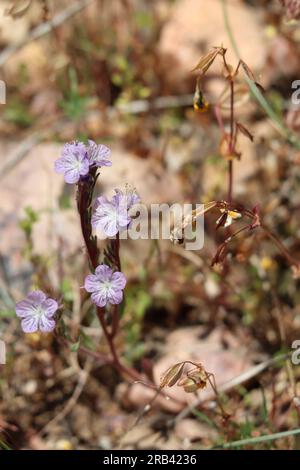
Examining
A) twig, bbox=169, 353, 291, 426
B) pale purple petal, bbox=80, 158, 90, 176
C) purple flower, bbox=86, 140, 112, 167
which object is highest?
purple flower, bbox=86, 140, 112, 167

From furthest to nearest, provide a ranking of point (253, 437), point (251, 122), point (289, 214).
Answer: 1. point (251, 122)
2. point (289, 214)
3. point (253, 437)

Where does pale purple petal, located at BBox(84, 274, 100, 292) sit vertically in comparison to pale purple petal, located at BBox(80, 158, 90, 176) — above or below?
below

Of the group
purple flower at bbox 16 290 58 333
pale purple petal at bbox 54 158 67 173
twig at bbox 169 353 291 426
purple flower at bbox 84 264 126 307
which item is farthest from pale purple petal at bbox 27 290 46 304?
twig at bbox 169 353 291 426

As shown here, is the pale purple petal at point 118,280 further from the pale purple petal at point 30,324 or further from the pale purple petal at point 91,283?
the pale purple petal at point 30,324

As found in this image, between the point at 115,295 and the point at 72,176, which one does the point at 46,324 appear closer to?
the point at 115,295


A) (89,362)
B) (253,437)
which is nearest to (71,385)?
(89,362)

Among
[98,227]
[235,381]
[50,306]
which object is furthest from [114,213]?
[235,381]

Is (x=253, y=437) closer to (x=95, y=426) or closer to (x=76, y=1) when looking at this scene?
(x=95, y=426)

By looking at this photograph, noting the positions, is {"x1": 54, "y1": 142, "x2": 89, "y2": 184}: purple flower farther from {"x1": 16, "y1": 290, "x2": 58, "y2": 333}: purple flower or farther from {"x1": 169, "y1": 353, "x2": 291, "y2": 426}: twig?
{"x1": 169, "y1": 353, "x2": 291, "y2": 426}: twig
